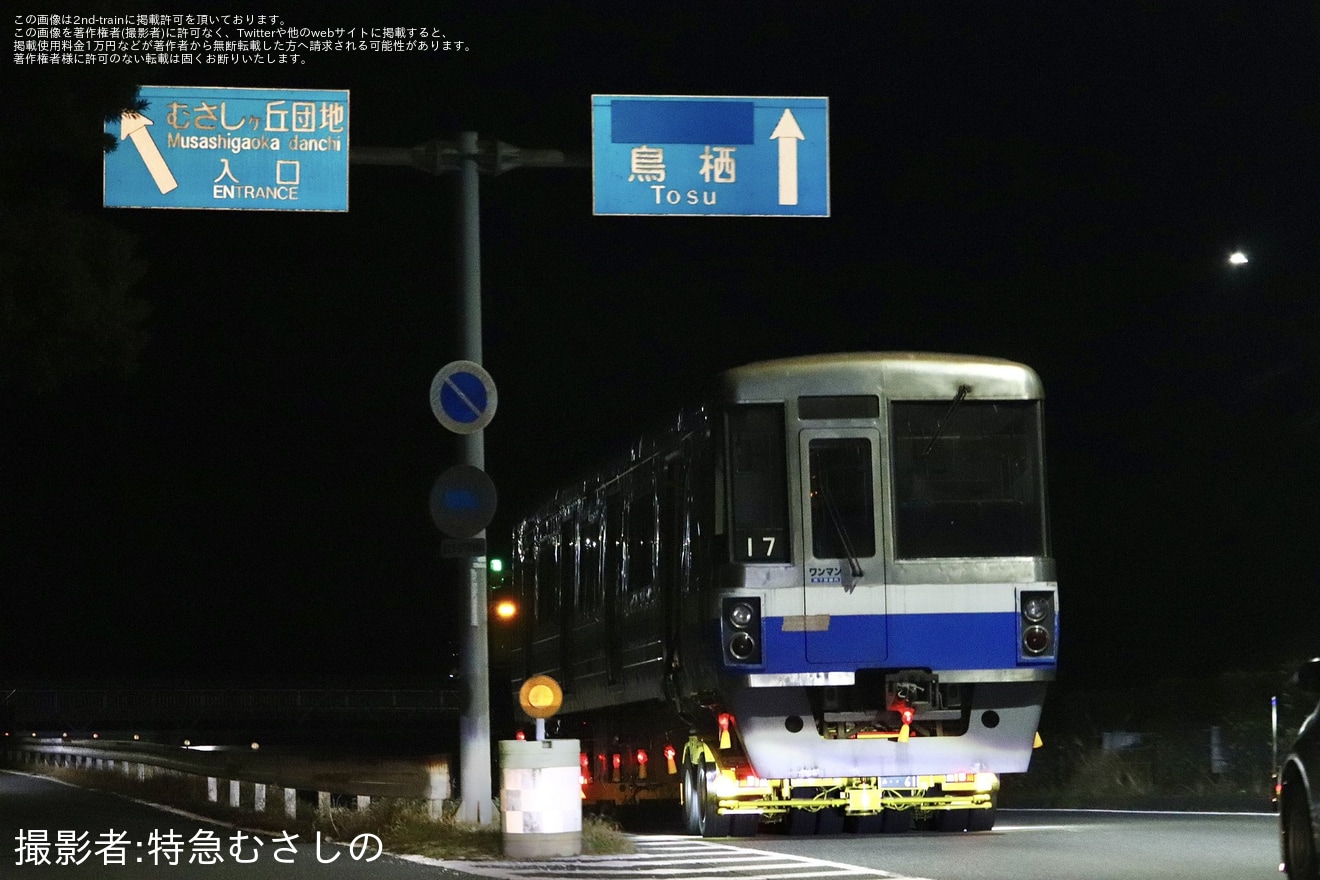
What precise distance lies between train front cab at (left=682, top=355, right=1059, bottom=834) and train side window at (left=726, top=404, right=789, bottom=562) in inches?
0.4

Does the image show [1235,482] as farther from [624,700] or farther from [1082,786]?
[624,700]

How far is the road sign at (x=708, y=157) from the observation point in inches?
718

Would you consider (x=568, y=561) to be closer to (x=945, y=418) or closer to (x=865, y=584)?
(x=865, y=584)

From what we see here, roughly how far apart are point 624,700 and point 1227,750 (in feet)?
33.3

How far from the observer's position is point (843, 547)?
1661 centimetres

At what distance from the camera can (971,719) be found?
1672 cm

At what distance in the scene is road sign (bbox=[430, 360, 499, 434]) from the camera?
16.5m

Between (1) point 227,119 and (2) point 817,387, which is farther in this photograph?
(1) point 227,119

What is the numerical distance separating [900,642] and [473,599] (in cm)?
350

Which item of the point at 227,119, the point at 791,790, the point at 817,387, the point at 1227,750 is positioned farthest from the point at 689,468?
the point at 1227,750

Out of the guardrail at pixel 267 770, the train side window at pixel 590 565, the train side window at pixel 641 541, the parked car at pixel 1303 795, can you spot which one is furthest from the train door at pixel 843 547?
the parked car at pixel 1303 795

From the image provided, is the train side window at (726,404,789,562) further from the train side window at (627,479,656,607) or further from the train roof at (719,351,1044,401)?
the train side window at (627,479,656,607)

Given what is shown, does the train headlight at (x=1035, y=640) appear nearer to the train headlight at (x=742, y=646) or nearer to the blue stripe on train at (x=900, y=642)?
the blue stripe on train at (x=900, y=642)

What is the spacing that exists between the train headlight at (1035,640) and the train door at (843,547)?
1.11 metres
